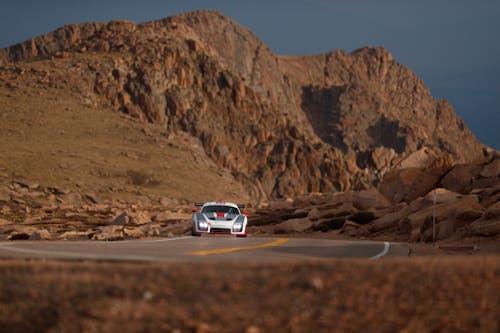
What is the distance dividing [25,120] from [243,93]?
3915 centimetres

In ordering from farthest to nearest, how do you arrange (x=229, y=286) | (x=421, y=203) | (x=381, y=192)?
(x=381, y=192) < (x=421, y=203) < (x=229, y=286)

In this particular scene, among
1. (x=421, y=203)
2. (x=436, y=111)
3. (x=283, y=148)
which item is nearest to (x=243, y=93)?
(x=283, y=148)

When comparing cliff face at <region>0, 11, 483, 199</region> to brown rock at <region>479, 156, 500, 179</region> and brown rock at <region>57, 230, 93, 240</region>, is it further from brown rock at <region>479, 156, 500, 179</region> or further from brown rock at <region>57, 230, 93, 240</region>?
brown rock at <region>57, 230, 93, 240</region>

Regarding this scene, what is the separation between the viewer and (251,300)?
5223 millimetres

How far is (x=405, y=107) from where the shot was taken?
187875 millimetres

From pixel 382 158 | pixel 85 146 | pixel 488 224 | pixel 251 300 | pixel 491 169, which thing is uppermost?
pixel 382 158

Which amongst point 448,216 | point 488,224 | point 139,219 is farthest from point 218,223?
point 139,219

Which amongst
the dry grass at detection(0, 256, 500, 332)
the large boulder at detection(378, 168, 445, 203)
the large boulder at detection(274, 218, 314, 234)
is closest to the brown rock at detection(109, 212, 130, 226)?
the large boulder at detection(274, 218, 314, 234)

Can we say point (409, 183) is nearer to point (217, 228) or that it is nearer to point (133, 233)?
point (133, 233)

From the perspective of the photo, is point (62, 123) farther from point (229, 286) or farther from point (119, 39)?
point (229, 286)

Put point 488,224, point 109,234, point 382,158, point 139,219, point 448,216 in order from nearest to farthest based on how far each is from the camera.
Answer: point 488,224 < point 448,216 < point 109,234 < point 139,219 < point 382,158

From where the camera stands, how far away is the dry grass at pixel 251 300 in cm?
492

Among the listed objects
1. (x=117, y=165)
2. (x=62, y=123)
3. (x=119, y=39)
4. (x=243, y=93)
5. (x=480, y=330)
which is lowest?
(x=480, y=330)

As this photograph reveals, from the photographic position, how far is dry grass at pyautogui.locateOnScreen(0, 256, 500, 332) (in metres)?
4.92
